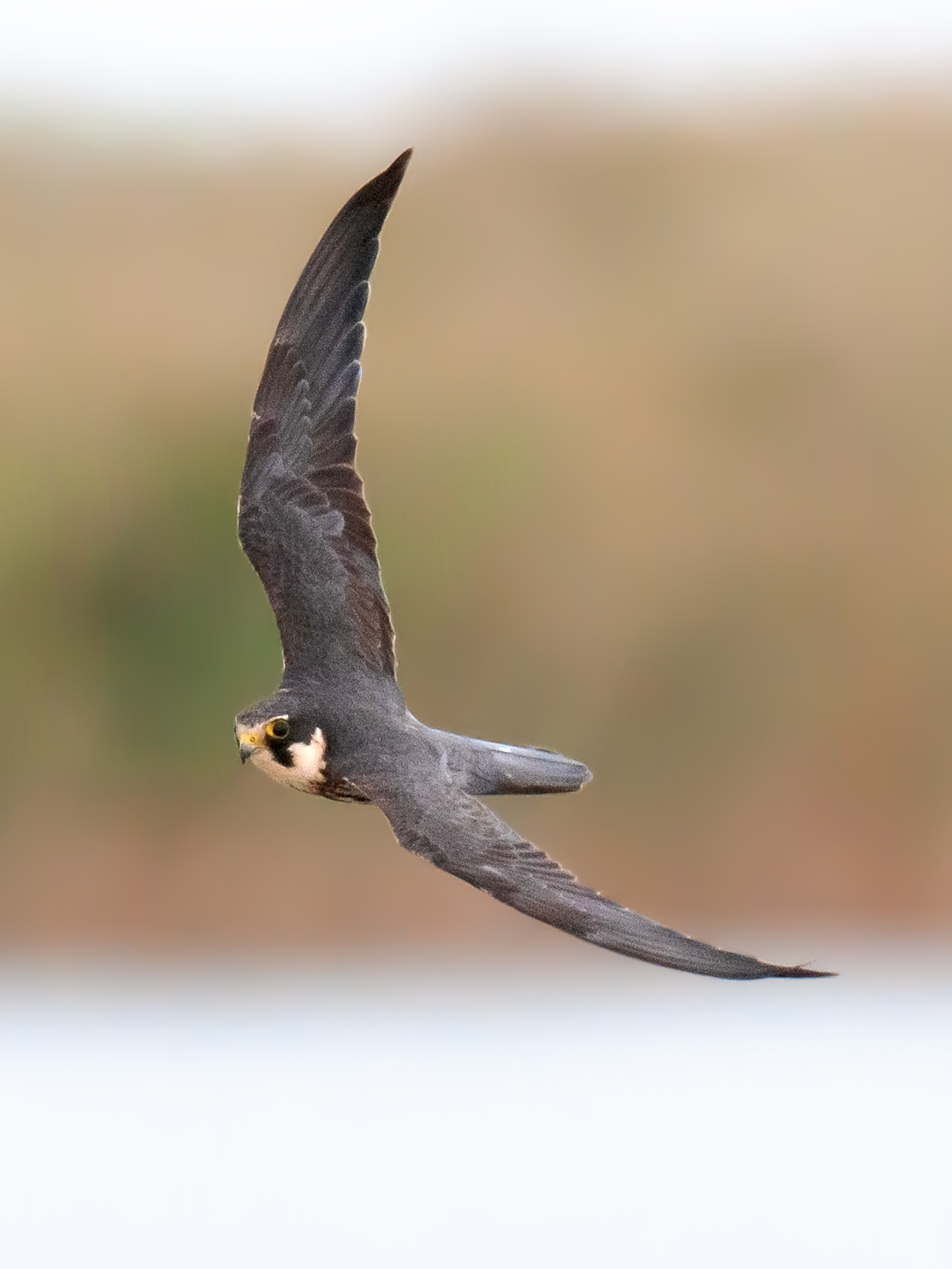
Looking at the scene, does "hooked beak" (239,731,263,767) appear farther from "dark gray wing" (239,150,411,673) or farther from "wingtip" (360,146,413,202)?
"wingtip" (360,146,413,202)

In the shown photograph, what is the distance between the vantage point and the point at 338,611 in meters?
7.29

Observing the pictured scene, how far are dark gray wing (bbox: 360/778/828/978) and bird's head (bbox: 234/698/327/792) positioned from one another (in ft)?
0.70

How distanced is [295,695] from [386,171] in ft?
5.92

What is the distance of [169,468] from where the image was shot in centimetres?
1869

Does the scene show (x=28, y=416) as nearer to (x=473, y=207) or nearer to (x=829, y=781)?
(x=473, y=207)

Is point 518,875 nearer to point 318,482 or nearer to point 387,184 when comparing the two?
point 318,482

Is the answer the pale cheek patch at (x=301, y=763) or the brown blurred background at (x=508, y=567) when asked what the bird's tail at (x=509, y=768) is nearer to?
the pale cheek patch at (x=301, y=763)

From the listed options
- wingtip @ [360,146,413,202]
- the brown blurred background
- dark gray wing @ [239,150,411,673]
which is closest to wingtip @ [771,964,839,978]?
dark gray wing @ [239,150,411,673]

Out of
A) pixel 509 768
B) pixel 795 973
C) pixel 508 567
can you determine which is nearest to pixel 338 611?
pixel 509 768

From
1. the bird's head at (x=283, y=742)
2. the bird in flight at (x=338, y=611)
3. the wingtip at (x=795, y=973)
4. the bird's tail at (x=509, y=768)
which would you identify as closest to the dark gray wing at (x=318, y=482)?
the bird in flight at (x=338, y=611)

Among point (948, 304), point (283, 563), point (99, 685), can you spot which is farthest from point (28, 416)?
point (283, 563)

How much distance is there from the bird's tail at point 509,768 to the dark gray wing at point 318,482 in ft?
1.59

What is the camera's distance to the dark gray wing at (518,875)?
588cm

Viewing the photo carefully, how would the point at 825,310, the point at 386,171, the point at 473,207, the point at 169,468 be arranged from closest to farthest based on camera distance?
1. the point at 386,171
2. the point at 169,468
3. the point at 825,310
4. the point at 473,207
